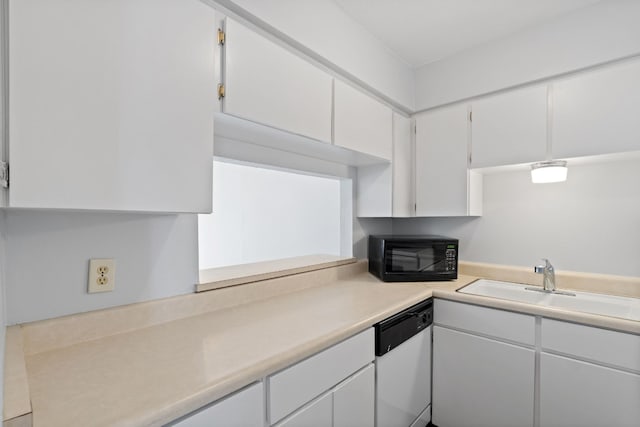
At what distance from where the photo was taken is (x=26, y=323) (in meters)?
0.93

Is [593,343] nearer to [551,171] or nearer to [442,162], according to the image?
[551,171]

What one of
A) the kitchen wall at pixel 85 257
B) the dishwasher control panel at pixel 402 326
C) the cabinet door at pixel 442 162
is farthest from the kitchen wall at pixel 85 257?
the cabinet door at pixel 442 162

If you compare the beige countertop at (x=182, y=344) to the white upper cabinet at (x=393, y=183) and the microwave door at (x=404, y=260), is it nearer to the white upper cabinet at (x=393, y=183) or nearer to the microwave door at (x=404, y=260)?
the microwave door at (x=404, y=260)

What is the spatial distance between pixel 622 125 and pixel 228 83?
6.11 ft

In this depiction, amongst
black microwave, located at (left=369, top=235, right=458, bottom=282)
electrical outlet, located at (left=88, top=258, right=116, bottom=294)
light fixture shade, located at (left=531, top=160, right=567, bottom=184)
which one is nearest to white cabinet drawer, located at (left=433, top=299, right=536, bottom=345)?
black microwave, located at (left=369, top=235, right=458, bottom=282)

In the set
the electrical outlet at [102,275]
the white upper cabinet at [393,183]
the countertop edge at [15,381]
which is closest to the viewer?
the countertop edge at [15,381]

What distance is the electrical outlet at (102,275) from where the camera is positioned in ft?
3.43

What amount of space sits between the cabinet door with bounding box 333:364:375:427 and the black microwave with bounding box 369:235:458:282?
0.77 meters

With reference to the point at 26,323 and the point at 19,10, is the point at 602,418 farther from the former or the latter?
the point at 19,10

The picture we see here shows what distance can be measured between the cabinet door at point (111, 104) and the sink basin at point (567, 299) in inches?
65.2

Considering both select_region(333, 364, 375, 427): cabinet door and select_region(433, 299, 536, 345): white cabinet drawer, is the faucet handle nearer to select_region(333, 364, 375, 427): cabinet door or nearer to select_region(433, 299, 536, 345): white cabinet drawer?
select_region(433, 299, 536, 345): white cabinet drawer

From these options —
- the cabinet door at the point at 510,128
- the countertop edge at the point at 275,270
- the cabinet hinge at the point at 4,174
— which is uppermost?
the cabinet door at the point at 510,128

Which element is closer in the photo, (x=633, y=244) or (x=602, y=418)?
(x=602, y=418)

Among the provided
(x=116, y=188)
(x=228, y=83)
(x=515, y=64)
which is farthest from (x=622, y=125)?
(x=116, y=188)
